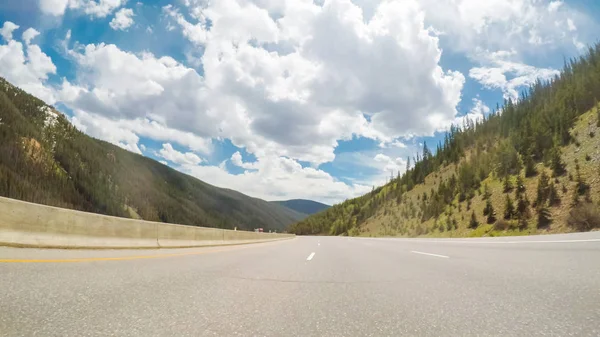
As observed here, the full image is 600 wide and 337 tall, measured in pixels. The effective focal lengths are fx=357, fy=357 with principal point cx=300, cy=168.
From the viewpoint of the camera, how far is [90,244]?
10.2 m

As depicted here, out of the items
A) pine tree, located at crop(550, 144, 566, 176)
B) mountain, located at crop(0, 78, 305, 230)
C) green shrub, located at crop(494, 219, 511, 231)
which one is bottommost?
green shrub, located at crop(494, 219, 511, 231)

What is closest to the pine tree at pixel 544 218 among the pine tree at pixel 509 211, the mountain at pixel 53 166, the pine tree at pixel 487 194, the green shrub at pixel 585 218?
the pine tree at pixel 509 211

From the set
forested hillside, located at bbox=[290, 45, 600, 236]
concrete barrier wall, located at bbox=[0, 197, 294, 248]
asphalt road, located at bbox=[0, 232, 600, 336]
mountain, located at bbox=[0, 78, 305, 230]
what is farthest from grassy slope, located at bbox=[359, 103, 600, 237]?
mountain, located at bbox=[0, 78, 305, 230]

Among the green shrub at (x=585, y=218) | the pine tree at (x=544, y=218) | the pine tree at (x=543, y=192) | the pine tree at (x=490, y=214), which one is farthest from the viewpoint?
the pine tree at (x=490, y=214)

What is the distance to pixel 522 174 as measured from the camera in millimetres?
69562

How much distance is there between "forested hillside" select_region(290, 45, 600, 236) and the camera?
46669mm

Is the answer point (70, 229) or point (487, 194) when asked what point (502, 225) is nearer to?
point (487, 194)

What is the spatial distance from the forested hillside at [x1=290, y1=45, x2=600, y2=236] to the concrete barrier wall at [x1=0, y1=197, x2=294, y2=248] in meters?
32.2

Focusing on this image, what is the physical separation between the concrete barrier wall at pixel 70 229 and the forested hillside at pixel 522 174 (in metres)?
32.2

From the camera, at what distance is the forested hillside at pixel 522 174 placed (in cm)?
4667

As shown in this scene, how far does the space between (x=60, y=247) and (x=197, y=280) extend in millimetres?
5373

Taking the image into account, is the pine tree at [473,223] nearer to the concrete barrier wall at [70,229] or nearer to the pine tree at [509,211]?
the pine tree at [509,211]

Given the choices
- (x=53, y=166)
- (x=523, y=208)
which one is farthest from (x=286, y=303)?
(x=53, y=166)

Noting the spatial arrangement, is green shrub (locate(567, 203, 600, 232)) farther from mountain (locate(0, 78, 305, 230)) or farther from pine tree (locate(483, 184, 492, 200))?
mountain (locate(0, 78, 305, 230))
